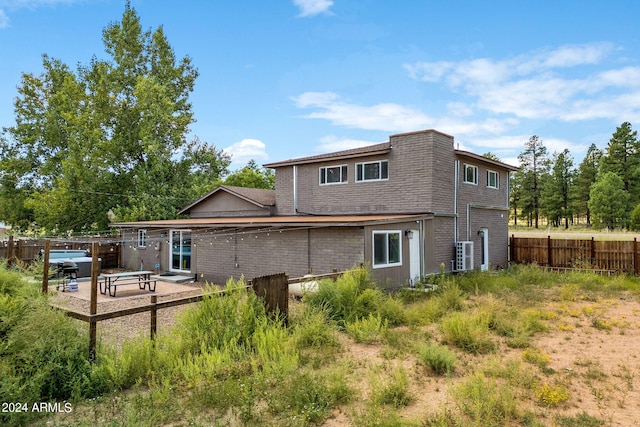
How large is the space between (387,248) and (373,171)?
171 inches

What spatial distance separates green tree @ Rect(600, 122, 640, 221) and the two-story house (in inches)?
1552

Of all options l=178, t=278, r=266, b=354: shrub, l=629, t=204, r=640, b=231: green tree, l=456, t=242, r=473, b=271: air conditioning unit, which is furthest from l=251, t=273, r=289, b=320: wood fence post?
l=629, t=204, r=640, b=231: green tree

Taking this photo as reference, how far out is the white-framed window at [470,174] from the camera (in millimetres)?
17078

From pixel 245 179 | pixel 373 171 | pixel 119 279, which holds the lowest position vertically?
pixel 119 279

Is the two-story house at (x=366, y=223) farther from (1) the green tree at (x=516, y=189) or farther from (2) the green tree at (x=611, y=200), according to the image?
(1) the green tree at (x=516, y=189)

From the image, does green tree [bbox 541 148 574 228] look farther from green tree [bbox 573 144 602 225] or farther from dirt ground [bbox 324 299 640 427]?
dirt ground [bbox 324 299 640 427]

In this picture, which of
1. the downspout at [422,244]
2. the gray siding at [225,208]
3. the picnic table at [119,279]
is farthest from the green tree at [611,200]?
the picnic table at [119,279]

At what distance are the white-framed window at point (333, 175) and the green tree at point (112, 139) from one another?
50.8 feet

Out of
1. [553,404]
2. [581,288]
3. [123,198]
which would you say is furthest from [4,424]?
[123,198]

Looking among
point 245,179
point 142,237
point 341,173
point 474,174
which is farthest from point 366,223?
point 245,179

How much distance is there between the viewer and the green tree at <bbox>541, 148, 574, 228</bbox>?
54.3 meters

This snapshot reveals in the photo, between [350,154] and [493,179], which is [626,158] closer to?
[493,179]

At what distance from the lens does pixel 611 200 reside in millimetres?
45062

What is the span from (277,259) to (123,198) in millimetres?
20582
